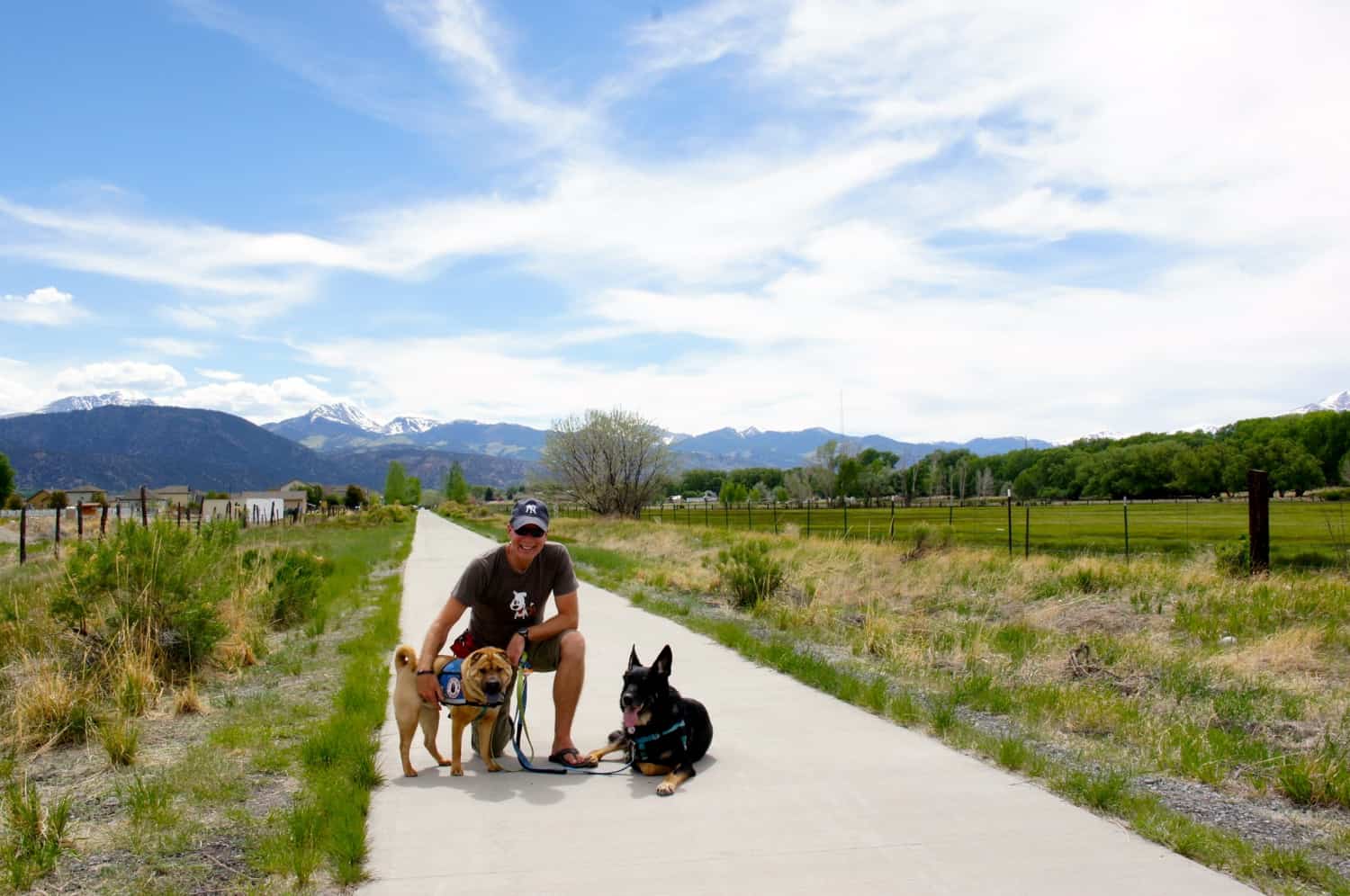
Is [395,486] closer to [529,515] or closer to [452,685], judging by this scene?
[529,515]

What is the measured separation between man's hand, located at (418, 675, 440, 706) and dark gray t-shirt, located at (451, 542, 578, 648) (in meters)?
0.54

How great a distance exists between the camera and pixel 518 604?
19.6 ft

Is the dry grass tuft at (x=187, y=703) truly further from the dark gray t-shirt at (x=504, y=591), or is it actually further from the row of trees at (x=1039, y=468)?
the row of trees at (x=1039, y=468)

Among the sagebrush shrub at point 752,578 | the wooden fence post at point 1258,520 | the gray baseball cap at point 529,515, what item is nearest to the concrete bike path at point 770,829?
the gray baseball cap at point 529,515

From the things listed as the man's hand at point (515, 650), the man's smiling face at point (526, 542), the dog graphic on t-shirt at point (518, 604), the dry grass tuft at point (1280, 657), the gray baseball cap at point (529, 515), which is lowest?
the dry grass tuft at point (1280, 657)

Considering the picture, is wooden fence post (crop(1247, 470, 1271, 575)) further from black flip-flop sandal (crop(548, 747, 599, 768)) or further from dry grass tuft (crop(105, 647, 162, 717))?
dry grass tuft (crop(105, 647, 162, 717))

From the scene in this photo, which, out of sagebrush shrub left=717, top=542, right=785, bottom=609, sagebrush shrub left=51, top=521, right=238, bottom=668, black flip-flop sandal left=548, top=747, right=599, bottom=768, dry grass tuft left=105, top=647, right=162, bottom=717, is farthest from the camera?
sagebrush shrub left=717, top=542, right=785, bottom=609

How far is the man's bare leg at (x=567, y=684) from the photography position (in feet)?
19.6

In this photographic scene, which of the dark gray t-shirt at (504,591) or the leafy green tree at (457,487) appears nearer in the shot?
the dark gray t-shirt at (504,591)

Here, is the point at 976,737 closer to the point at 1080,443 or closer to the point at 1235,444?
the point at 1235,444

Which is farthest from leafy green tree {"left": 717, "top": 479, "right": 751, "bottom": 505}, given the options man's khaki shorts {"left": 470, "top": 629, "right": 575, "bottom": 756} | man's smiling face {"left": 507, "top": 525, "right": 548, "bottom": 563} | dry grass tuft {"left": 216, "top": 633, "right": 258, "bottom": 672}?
man's smiling face {"left": 507, "top": 525, "right": 548, "bottom": 563}

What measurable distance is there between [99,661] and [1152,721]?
871 centimetres

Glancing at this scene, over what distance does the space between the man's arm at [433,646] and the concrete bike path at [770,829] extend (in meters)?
0.57

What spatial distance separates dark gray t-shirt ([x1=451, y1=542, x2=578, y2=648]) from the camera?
5.95 meters
